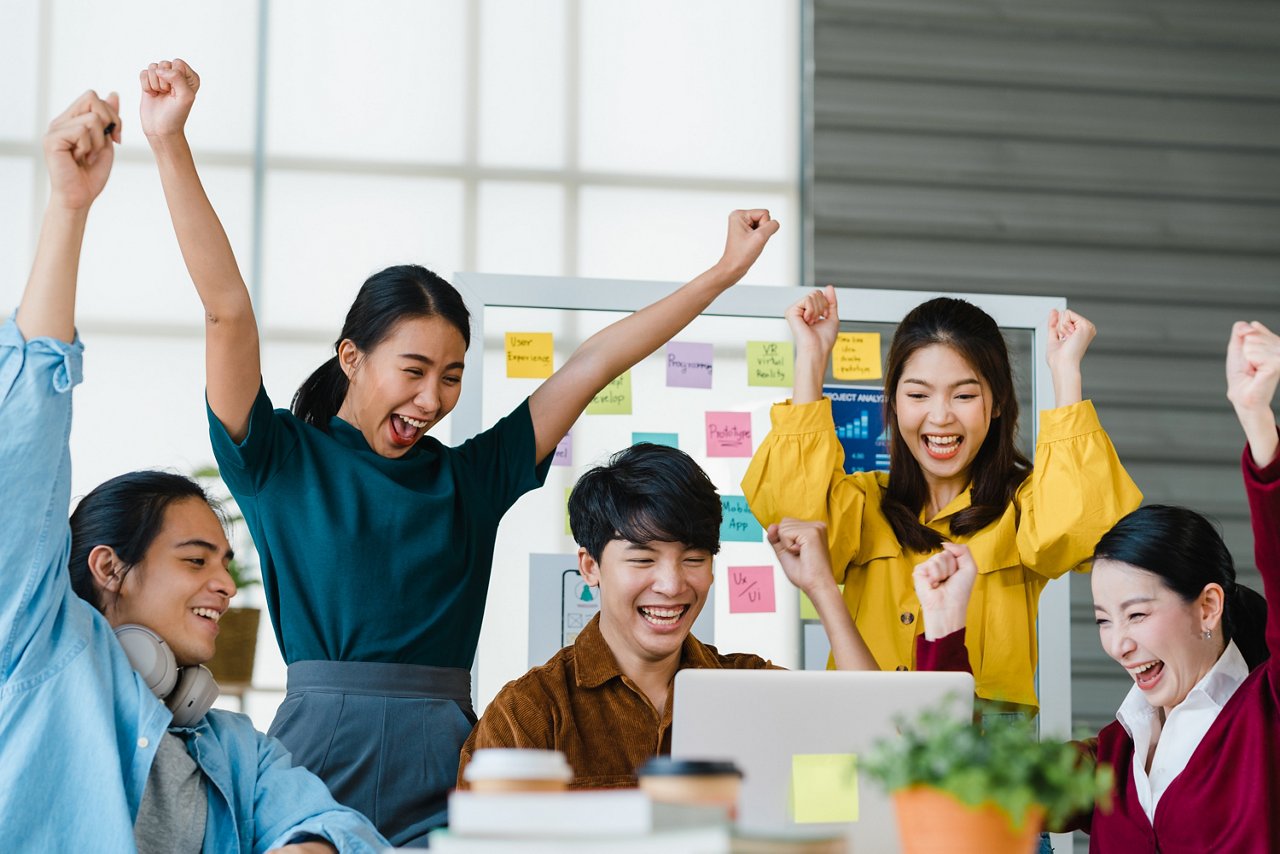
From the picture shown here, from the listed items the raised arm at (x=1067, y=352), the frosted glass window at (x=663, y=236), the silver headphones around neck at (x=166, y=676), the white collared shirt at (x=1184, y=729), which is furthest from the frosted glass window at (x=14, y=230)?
the white collared shirt at (x=1184, y=729)

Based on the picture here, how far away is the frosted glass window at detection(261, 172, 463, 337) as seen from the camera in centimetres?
388

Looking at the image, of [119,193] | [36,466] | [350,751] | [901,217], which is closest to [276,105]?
[119,193]

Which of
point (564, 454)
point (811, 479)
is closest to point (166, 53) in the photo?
point (564, 454)

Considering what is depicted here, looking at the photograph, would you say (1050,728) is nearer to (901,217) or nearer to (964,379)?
(964,379)

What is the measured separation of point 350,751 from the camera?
79.4 inches

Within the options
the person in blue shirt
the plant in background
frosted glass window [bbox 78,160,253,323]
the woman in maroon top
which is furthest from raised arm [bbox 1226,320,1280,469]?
frosted glass window [bbox 78,160,253,323]

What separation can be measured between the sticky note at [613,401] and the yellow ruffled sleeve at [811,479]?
0.49 metres

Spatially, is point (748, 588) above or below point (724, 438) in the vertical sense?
below

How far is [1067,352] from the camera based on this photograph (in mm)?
2336

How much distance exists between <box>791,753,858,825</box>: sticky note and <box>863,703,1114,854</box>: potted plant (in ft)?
1.05

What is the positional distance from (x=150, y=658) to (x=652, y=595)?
0.68 m

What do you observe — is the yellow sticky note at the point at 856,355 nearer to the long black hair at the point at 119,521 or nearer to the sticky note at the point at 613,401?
the sticky note at the point at 613,401

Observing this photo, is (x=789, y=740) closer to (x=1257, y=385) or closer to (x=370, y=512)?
(x=1257, y=385)

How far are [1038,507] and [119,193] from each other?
2803 mm
